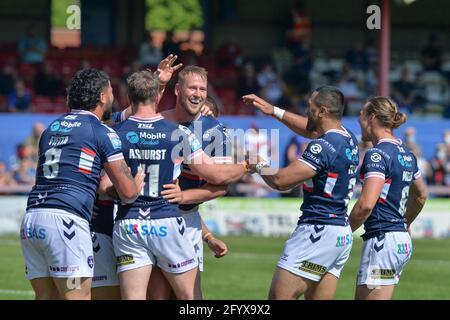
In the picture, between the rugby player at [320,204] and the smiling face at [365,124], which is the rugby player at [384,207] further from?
the rugby player at [320,204]

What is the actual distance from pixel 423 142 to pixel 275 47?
8.48 meters

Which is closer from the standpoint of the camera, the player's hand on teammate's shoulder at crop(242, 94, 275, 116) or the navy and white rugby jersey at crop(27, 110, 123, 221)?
the navy and white rugby jersey at crop(27, 110, 123, 221)

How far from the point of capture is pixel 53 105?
25.6 m

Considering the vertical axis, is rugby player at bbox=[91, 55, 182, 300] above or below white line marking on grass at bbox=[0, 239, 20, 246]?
above

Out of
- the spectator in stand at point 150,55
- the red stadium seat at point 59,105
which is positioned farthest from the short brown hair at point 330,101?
the spectator in stand at point 150,55

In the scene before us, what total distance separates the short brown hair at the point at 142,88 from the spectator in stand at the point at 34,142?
1390cm

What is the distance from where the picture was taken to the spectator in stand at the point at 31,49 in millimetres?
27781

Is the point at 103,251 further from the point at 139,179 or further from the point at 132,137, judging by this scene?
the point at 132,137

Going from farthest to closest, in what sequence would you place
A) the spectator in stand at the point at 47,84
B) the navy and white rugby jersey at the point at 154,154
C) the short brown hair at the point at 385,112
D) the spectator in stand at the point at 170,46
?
the spectator in stand at the point at 170,46 → the spectator in stand at the point at 47,84 → the short brown hair at the point at 385,112 → the navy and white rugby jersey at the point at 154,154

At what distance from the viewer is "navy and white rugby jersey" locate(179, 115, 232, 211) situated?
8812 millimetres

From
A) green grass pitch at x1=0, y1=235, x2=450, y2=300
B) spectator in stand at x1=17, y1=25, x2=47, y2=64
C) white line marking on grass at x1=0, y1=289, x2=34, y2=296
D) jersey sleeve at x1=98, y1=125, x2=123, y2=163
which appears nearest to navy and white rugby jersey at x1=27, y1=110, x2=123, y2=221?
jersey sleeve at x1=98, y1=125, x2=123, y2=163

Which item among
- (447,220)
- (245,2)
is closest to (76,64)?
(245,2)

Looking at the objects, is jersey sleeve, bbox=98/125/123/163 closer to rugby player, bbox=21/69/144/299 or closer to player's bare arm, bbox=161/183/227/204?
rugby player, bbox=21/69/144/299

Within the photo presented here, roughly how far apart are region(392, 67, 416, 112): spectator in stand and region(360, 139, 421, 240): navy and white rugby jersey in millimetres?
17921
